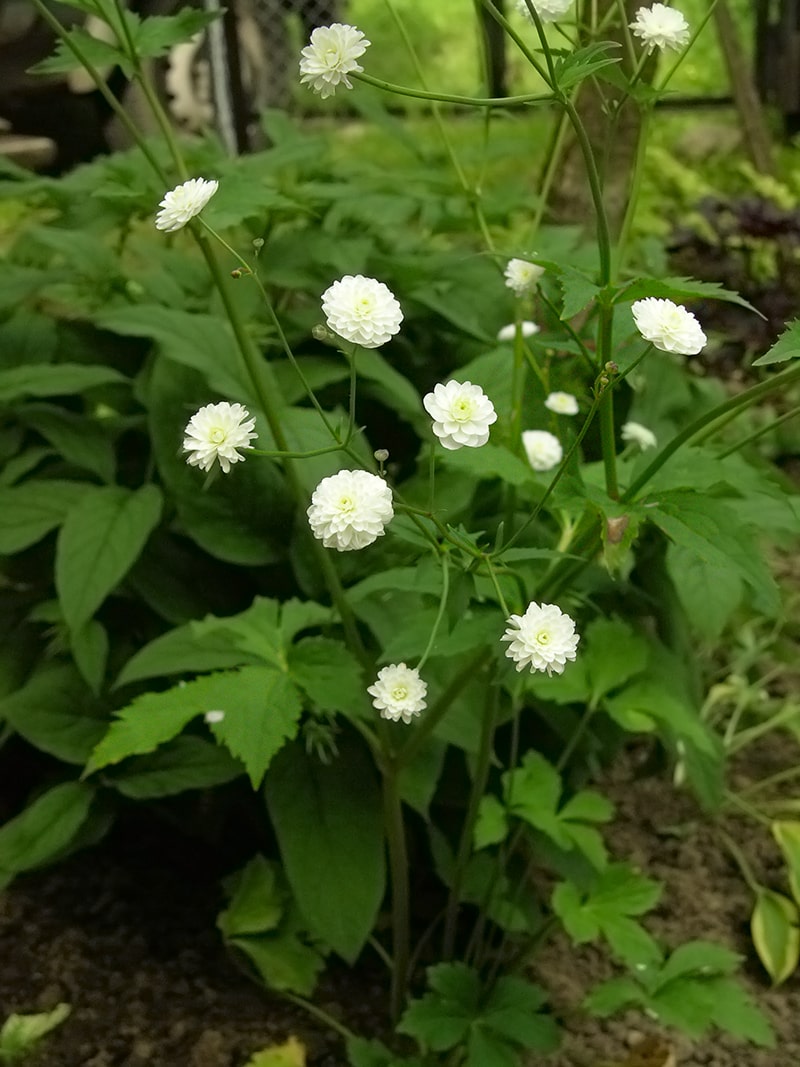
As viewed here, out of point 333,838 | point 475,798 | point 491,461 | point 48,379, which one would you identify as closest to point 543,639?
point 491,461

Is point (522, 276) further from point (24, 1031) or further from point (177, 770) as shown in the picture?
point (24, 1031)

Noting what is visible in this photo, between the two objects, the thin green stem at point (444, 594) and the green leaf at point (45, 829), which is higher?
the thin green stem at point (444, 594)

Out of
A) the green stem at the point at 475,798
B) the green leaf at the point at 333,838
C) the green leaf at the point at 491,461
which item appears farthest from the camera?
the green leaf at the point at 333,838

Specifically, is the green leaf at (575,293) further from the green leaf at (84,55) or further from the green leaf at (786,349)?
the green leaf at (84,55)

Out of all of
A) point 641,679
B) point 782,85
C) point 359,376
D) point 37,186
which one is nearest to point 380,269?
point 359,376

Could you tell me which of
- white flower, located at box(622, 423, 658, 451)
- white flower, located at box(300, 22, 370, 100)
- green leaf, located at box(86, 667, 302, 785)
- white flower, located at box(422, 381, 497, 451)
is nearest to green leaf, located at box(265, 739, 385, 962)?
green leaf, located at box(86, 667, 302, 785)

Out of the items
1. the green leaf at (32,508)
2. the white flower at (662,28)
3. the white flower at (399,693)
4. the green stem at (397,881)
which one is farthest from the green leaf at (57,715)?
the white flower at (662,28)
